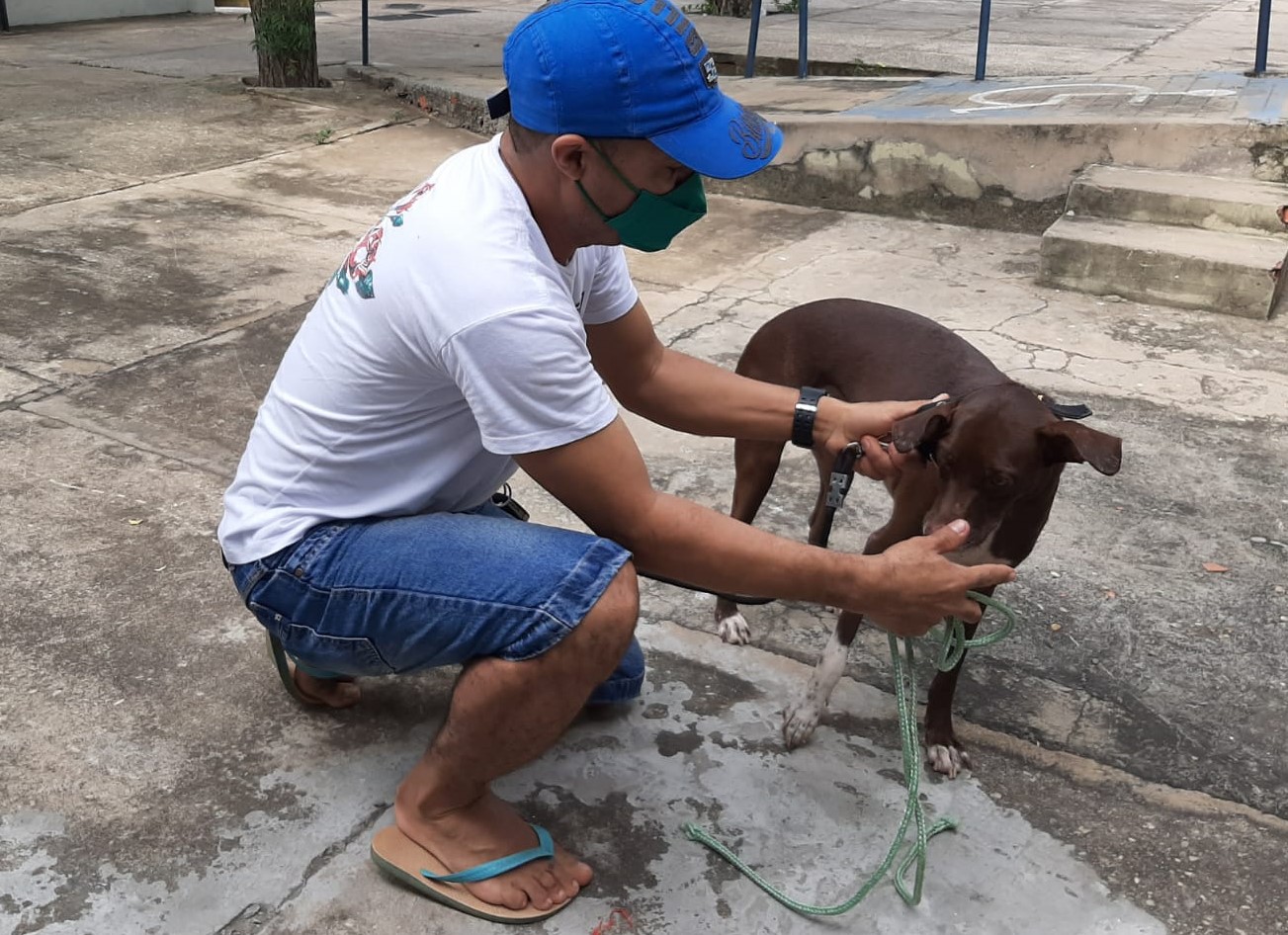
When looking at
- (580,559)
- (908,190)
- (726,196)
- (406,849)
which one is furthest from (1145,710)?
(726,196)

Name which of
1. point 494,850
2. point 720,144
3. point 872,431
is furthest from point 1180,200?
point 494,850

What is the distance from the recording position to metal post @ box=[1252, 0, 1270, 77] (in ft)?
23.4

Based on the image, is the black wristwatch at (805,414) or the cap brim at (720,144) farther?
the black wristwatch at (805,414)

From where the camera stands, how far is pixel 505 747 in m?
2.10

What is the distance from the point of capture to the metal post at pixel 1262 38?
23.4 feet

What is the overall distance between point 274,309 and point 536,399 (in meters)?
3.45

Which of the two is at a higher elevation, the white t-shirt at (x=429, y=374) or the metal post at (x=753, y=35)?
the metal post at (x=753, y=35)

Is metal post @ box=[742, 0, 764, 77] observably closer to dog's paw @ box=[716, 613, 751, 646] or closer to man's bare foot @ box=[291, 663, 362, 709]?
dog's paw @ box=[716, 613, 751, 646]

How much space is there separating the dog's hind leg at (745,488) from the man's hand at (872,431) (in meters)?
0.39

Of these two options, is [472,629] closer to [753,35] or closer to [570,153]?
[570,153]

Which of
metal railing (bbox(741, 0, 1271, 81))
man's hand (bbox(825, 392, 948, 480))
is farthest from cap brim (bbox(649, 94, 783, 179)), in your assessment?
metal railing (bbox(741, 0, 1271, 81))

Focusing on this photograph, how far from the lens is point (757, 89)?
830cm

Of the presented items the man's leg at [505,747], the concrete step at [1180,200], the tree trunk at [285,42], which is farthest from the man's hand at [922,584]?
the tree trunk at [285,42]

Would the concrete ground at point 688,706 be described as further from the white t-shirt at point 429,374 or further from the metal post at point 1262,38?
the metal post at point 1262,38
